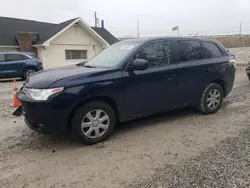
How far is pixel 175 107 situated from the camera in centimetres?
505

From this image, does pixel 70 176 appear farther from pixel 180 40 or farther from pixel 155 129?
pixel 180 40

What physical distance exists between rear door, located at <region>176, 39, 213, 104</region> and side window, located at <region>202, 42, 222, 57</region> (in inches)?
6.0

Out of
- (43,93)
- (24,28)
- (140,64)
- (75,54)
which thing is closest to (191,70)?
(140,64)

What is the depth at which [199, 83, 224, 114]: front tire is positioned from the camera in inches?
215

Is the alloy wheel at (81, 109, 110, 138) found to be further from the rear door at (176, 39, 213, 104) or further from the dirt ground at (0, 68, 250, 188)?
the rear door at (176, 39, 213, 104)

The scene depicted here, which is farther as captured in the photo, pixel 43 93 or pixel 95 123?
pixel 95 123

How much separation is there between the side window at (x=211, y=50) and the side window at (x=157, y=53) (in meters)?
1.12

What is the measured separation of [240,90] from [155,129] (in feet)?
16.4

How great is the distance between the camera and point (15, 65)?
13.6m

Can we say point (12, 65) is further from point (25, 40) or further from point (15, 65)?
point (25, 40)

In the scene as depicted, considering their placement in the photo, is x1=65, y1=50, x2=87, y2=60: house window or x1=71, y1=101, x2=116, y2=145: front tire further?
x1=65, y1=50, x2=87, y2=60: house window

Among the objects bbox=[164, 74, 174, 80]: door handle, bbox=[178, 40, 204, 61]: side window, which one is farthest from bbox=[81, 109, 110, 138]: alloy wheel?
bbox=[178, 40, 204, 61]: side window

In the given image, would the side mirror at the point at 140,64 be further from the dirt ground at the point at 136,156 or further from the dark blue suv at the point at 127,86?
the dirt ground at the point at 136,156

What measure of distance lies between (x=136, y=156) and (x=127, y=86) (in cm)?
127
